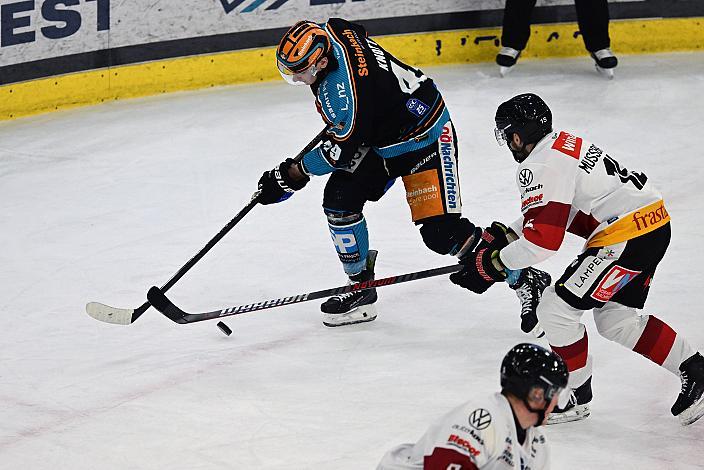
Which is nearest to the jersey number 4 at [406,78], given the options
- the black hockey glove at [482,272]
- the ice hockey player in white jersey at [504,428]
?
the black hockey glove at [482,272]

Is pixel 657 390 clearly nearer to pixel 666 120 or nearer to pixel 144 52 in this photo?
pixel 666 120

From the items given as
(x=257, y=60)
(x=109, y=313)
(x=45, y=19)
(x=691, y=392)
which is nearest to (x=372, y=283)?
(x=109, y=313)

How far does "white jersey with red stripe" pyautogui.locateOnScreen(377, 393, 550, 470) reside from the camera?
2.18 metres

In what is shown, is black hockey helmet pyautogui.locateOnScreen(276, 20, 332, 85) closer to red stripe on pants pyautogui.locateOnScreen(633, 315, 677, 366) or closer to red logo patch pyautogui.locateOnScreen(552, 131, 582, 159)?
red logo patch pyautogui.locateOnScreen(552, 131, 582, 159)

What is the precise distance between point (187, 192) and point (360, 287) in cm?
182

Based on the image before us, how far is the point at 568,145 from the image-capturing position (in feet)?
10.5

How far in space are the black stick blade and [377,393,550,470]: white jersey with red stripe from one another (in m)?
1.86

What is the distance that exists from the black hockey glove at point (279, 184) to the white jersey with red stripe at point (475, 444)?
1781 mm

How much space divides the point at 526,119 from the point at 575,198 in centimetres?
27

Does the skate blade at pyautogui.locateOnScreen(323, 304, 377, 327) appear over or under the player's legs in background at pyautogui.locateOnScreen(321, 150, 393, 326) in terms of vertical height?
under

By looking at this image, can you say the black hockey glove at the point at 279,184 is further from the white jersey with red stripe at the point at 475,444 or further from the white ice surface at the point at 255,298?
the white jersey with red stripe at the point at 475,444

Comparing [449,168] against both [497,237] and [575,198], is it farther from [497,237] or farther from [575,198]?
[575,198]

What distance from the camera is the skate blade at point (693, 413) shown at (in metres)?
3.36

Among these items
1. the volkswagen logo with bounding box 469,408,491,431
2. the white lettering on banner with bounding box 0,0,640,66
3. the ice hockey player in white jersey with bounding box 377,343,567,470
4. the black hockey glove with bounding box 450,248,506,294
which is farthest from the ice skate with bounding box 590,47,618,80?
the volkswagen logo with bounding box 469,408,491,431
